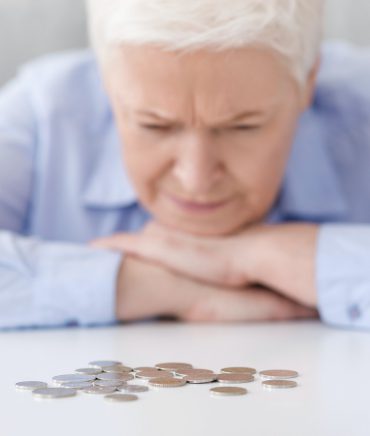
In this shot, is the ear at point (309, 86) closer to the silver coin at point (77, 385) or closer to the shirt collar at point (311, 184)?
the shirt collar at point (311, 184)

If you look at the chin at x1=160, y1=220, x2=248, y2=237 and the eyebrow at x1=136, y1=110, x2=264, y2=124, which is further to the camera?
the chin at x1=160, y1=220, x2=248, y2=237

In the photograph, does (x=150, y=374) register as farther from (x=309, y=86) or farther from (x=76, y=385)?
(x=309, y=86)

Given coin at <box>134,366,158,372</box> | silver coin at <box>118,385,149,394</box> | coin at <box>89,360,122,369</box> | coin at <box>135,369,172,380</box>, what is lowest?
silver coin at <box>118,385,149,394</box>

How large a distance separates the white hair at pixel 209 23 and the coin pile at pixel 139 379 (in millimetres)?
A: 422

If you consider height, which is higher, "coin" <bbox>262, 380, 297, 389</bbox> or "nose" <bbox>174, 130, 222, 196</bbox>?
"nose" <bbox>174, 130, 222, 196</bbox>

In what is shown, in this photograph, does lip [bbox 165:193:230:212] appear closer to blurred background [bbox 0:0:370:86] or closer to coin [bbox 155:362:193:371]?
coin [bbox 155:362:193:371]

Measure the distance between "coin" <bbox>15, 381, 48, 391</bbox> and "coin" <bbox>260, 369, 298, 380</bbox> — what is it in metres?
0.20

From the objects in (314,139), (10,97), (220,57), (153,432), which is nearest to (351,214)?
(314,139)

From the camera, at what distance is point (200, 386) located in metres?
0.77

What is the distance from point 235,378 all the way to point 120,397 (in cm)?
12

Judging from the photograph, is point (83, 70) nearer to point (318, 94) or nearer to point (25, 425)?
point (318, 94)

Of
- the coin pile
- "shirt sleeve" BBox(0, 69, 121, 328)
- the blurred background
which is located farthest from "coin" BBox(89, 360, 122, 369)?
the blurred background

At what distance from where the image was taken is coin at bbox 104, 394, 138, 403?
710mm

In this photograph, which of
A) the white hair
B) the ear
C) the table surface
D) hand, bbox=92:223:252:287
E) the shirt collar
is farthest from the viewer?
the shirt collar
